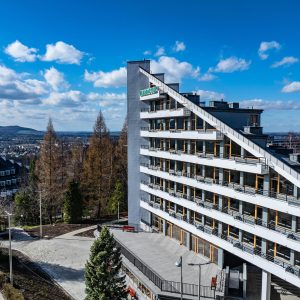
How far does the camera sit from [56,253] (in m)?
39.9

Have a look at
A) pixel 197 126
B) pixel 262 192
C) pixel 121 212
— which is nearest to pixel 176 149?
pixel 197 126

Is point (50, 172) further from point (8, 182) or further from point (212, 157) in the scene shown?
point (8, 182)

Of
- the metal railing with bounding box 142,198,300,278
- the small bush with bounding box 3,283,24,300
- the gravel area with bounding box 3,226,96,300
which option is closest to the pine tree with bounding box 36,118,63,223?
the gravel area with bounding box 3,226,96,300

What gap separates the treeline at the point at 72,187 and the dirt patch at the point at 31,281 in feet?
50.6

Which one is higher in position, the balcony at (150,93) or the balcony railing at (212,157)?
the balcony at (150,93)

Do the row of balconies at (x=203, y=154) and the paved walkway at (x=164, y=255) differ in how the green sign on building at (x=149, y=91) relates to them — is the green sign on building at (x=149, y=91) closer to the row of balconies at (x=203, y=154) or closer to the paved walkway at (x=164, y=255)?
the row of balconies at (x=203, y=154)

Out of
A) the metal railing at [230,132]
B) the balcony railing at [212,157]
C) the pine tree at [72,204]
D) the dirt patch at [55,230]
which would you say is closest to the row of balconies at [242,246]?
the metal railing at [230,132]

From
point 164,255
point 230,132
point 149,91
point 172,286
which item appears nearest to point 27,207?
point 149,91

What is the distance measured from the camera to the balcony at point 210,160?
83.4ft

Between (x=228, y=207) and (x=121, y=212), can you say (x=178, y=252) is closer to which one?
(x=228, y=207)

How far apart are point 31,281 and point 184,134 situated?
780 inches

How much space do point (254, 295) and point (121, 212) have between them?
Answer: 114 feet

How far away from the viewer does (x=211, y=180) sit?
31.2m

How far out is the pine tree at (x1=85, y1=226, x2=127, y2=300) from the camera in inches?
964
